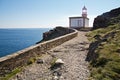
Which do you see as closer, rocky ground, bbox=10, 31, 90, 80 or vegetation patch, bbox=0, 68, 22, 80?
rocky ground, bbox=10, 31, 90, 80

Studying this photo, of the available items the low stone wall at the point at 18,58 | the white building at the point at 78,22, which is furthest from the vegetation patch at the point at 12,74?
the white building at the point at 78,22

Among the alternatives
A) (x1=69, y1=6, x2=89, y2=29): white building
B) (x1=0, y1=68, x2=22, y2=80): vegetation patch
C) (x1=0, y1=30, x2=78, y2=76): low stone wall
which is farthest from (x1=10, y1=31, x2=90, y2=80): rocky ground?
(x1=69, y1=6, x2=89, y2=29): white building

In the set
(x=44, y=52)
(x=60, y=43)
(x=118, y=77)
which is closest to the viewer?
(x=118, y=77)

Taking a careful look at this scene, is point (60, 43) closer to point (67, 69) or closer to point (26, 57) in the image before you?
point (26, 57)

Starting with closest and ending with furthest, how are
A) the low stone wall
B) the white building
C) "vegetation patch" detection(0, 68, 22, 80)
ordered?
"vegetation patch" detection(0, 68, 22, 80) → the low stone wall → the white building

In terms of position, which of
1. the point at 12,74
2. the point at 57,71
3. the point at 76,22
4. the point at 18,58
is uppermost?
the point at 76,22

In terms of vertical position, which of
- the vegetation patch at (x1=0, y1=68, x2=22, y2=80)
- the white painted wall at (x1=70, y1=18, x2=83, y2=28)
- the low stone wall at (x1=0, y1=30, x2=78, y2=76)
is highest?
the white painted wall at (x1=70, y1=18, x2=83, y2=28)

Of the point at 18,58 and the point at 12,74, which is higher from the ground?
the point at 18,58

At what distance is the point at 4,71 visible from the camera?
9.89m

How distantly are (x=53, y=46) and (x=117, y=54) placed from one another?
7645 mm

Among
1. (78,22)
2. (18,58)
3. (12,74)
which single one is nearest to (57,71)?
(12,74)

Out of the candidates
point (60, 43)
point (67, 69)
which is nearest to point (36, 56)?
point (67, 69)

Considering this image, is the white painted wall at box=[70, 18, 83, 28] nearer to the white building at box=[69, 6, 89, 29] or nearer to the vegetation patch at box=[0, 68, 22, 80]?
the white building at box=[69, 6, 89, 29]

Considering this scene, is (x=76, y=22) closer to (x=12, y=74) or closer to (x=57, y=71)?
(x=57, y=71)
